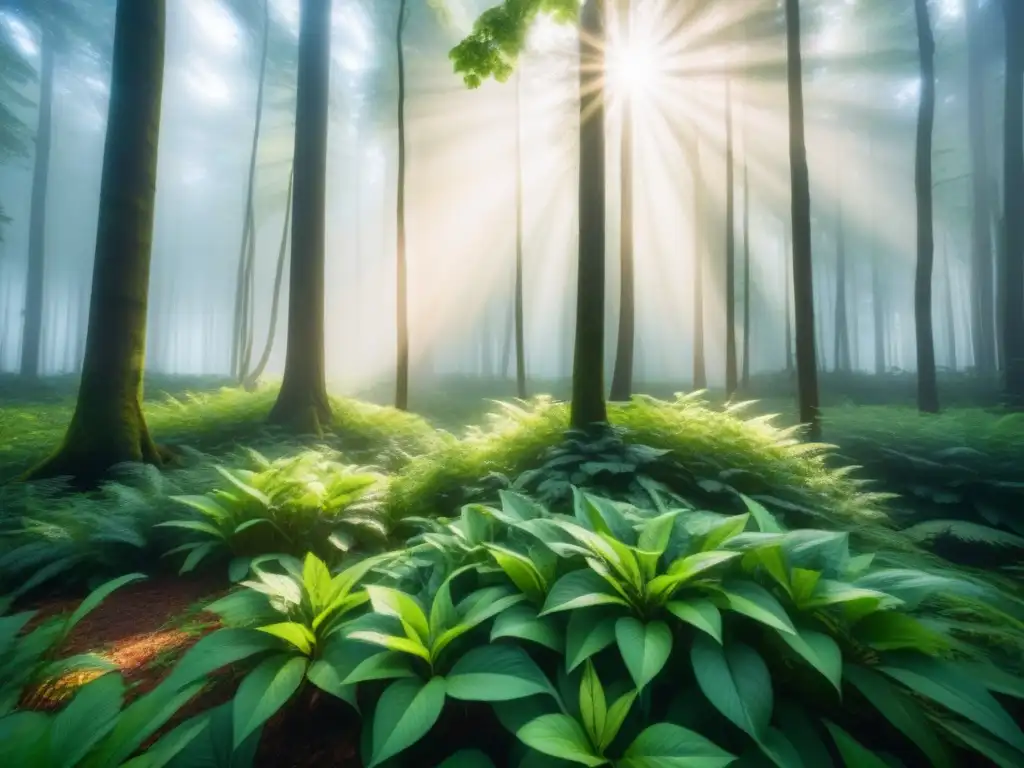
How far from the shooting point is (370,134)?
27172 millimetres

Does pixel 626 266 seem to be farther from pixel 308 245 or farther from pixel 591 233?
pixel 308 245

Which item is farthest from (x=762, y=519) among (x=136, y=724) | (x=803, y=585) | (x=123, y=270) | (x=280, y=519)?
(x=123, y=270)

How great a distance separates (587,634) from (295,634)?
1.14 m

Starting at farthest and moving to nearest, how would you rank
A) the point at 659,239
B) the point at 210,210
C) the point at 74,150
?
the point at 210,210 → the point at 74,150 → the point at 659,239

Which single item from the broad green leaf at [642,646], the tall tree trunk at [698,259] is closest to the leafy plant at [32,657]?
the broad green leaf at [642,646]

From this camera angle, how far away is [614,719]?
1432mm

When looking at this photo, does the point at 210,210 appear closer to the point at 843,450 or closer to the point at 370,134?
the point at 370,134

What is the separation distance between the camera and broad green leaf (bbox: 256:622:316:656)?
5.92 ft

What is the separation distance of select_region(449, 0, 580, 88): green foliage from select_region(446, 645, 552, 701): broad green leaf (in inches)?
249

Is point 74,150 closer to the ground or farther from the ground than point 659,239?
farther from the ground

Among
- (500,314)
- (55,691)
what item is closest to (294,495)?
(55,691)

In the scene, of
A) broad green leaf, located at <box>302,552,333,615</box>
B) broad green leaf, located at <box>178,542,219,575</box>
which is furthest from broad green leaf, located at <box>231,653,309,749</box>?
broad green leaf, located at <box>178,542,219,575</box>

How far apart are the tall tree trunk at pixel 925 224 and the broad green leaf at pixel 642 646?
14218 mm

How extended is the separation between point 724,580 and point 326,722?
167 centimetres
